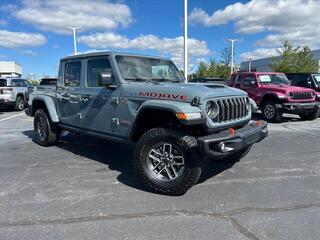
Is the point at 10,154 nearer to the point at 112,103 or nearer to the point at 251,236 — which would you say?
the point at 112,103

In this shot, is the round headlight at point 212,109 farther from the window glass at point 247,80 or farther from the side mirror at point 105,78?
the window glass at point 247,80

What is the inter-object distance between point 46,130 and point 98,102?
2.43 metres

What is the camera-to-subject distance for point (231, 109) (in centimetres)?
536

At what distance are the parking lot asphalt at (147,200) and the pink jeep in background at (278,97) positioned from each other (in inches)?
217

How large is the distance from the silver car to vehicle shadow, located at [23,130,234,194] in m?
9.22

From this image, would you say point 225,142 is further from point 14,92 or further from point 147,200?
point 14,92

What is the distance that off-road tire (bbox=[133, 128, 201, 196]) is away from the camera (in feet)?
15.5

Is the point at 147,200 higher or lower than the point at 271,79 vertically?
lower

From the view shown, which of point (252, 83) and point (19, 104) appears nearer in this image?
point (252, 83)

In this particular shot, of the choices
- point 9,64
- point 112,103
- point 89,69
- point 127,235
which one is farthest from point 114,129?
point 9,64

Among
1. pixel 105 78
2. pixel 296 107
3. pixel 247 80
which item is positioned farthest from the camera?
pixel 247 80

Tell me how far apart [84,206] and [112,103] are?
191 centimetres

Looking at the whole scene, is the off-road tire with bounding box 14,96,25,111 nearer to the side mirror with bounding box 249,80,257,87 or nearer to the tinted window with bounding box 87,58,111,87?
the side mirror with bounding box 249,80,257,87

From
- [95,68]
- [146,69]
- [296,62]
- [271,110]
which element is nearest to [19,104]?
[271,110]
